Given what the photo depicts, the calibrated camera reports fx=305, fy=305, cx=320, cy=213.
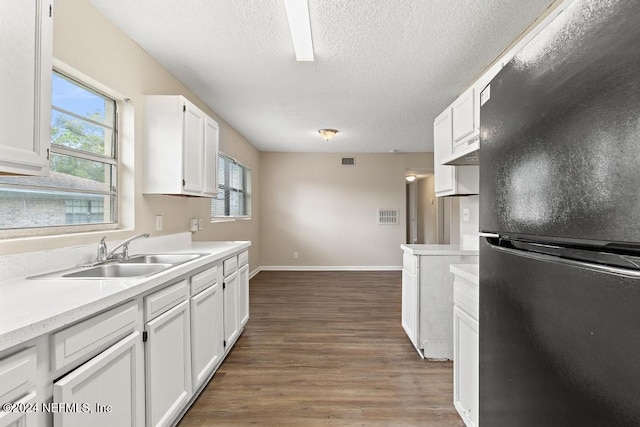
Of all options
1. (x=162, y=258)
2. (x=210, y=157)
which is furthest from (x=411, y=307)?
(x=210, y=157)

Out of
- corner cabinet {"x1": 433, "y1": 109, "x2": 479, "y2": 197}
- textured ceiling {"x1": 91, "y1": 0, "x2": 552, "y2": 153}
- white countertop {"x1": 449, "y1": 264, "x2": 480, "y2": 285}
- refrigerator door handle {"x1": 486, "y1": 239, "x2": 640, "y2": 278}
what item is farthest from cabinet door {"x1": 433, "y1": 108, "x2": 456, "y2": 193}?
refrigerator door handle {"x1": 486, "y1": 239, "x2": 640, "y2": 278}

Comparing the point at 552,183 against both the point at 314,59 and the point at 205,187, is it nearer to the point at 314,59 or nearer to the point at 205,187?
the point at 314,59

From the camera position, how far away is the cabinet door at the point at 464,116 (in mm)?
1965

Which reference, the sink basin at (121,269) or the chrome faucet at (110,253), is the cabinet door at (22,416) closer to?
the sink basin at (121,269)

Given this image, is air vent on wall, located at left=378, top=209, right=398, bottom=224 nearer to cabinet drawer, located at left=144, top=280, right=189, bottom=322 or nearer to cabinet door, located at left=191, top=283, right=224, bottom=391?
cabinet door, located at left=191, top=283, right=224, bottom=391

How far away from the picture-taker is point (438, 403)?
2.00 meters

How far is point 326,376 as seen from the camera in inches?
91.2

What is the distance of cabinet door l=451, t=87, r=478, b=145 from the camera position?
1.96 m

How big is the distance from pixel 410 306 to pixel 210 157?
2377 millimetres

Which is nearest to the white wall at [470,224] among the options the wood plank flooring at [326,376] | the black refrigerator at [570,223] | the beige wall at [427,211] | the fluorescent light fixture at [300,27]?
the wood plank flooring at [326,376]

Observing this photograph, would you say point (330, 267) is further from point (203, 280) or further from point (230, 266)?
point (203, 280)

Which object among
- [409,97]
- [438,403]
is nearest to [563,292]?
[438,403]

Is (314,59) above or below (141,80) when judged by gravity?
above

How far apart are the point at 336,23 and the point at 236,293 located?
7.55ft
